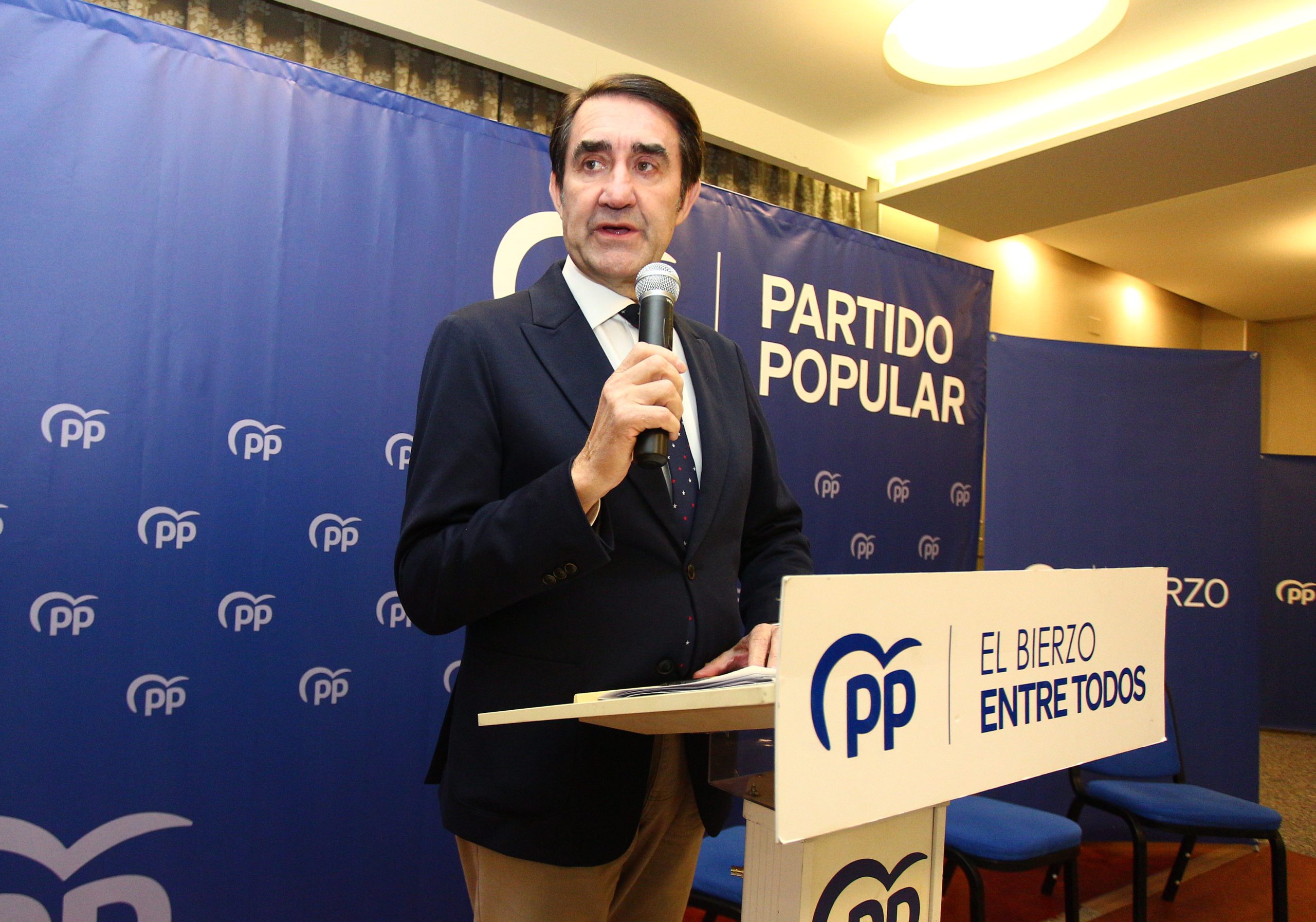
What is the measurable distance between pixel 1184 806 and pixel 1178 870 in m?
0.71

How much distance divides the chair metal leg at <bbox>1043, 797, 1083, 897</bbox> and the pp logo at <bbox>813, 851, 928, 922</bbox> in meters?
2.54

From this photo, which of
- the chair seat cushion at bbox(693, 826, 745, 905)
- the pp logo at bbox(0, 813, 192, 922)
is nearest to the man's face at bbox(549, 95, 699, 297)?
the chair seat cushion at bbox(693, 826, 745, 905)

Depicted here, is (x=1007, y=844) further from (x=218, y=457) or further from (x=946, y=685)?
(x=218, y=457)

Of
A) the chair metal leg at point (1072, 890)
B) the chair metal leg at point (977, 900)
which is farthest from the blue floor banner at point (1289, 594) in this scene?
the chair metal leg at point (977, 900)

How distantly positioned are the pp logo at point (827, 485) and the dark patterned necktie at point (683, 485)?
226 cm

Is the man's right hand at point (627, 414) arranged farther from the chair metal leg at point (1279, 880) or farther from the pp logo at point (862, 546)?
the chair metal leg at point (1279, 880)

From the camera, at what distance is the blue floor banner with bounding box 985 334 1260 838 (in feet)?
12.2

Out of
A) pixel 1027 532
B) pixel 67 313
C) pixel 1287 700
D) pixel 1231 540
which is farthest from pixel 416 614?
pixel 1287 700

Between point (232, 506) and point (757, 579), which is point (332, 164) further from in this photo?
point (757, 579)

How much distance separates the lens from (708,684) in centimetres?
70

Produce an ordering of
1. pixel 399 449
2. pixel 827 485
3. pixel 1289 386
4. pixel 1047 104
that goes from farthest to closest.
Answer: pixel 1289 386 < pixel 1047 104 < pixel 827 485 < pixel 399 449

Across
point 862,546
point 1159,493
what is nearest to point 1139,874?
point 862,546

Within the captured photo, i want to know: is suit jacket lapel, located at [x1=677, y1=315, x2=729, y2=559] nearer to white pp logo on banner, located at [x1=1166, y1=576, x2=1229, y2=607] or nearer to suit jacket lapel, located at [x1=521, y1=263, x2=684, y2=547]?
suit jacket lapel, located at [x1=521, y1=263, x2=684, y2=547]

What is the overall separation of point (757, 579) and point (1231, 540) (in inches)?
135
